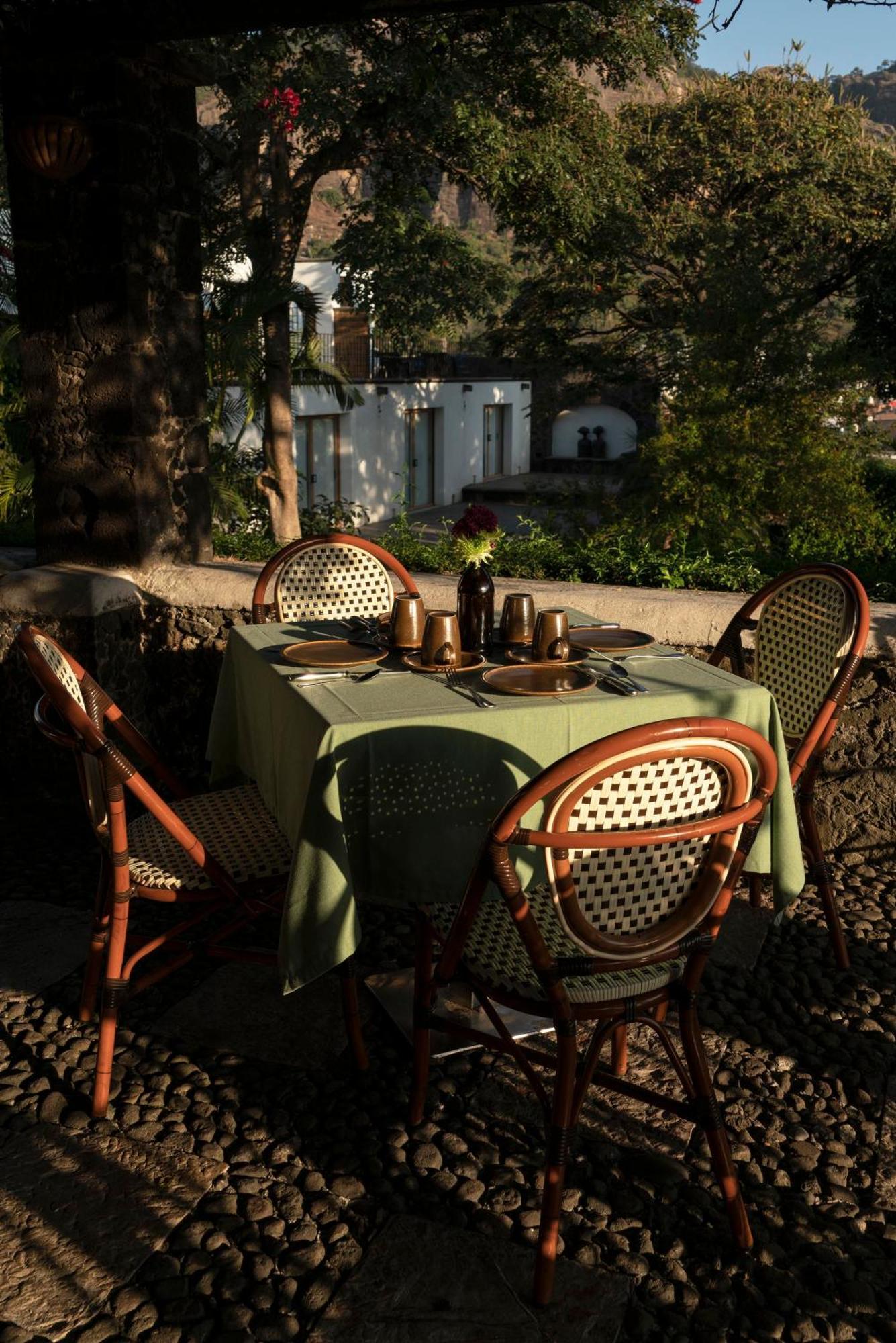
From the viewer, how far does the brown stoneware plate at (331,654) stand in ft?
8.66

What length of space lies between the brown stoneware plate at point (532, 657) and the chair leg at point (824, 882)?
0.79 metres

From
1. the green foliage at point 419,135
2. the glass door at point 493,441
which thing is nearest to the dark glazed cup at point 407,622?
the green foliage at point 419,135

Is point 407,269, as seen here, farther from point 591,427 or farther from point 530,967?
point 591,427

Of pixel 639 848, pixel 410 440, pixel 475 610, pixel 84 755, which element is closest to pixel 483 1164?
pixel 639 848

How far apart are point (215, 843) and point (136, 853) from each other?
18 cm

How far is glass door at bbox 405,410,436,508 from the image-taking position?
25.6 m

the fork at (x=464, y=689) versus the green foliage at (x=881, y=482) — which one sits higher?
the fork at (x=464, y=689)

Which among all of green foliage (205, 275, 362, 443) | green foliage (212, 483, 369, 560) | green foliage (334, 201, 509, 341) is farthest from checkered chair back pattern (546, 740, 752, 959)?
green foliage (334, 201, 509, 341)

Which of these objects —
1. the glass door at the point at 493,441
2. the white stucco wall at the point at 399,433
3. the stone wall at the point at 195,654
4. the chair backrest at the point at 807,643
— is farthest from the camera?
the glass door at the point at 493,441

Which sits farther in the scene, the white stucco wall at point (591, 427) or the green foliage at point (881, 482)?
the white stucco wall at point (591, 427)

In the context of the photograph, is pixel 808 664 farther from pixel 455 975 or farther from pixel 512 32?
pixel 512 32

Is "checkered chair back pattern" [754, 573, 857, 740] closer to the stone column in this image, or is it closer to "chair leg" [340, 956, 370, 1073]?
"chair leg" [340, 956, 370, 1073]

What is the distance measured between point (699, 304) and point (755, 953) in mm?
14045

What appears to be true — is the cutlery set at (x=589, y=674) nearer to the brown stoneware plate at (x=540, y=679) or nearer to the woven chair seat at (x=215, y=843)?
the brown stoneware plate at (x=540, y=679)
